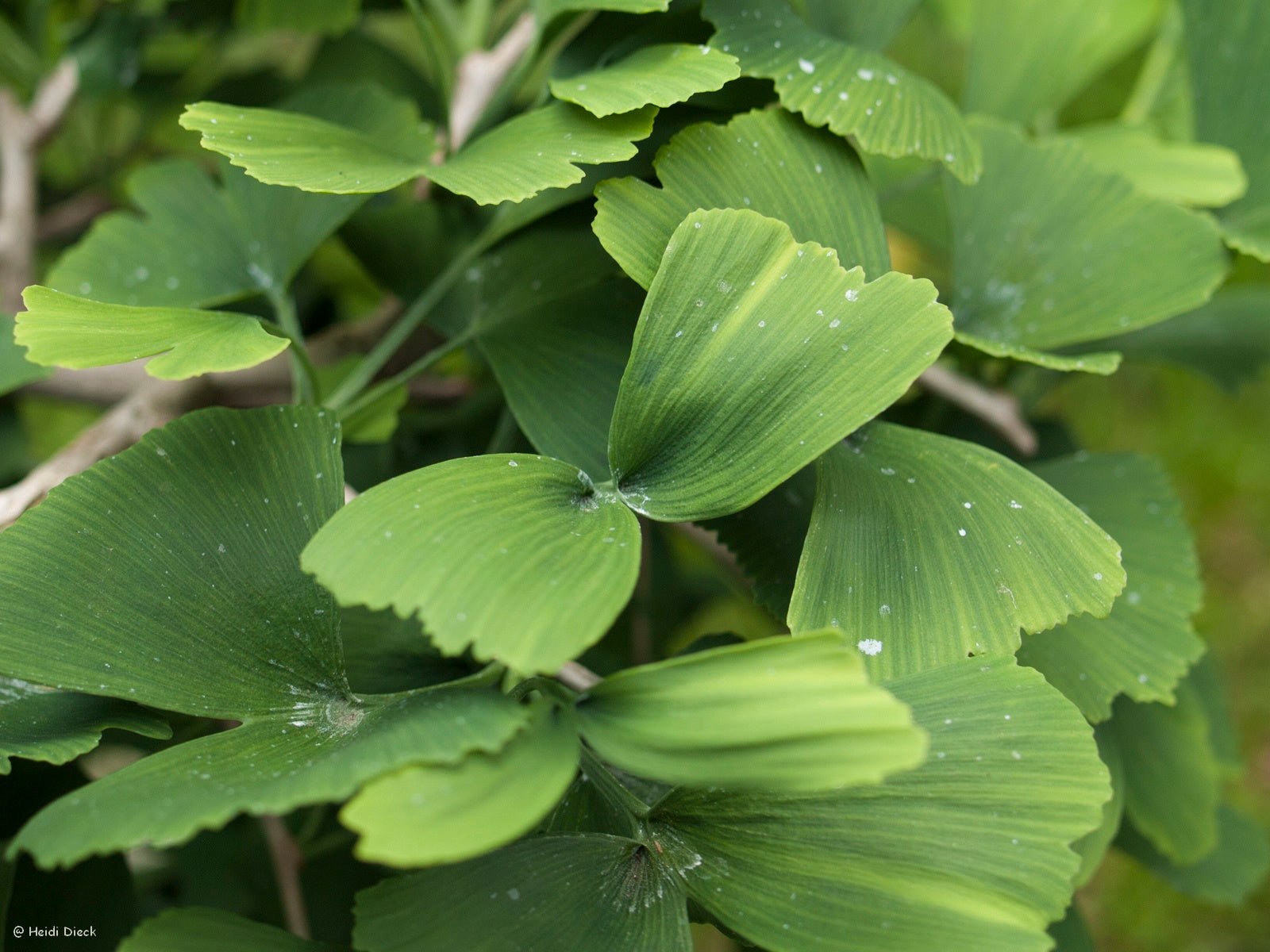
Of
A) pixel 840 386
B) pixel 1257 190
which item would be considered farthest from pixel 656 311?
pixel 1257 190

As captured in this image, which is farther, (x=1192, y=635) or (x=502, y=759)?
(x=1192, y=635)

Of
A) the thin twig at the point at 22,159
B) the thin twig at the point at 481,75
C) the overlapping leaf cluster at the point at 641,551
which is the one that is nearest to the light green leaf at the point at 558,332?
the overlapping leaf cluster at the point at 641,551

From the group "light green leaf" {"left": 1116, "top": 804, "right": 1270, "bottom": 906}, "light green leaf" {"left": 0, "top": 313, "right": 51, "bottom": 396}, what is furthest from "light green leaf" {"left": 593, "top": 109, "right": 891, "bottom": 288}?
"light green leaf" {"left": 1116, "top": 804, "right": 1270, "bottom": 906}

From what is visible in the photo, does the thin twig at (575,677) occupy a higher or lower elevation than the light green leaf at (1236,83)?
lower

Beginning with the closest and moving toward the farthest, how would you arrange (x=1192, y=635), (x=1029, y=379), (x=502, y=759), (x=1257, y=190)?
(x=502, y=759), (x=1192, y=635), (x=1257, y=190), (x=1029, y=379)

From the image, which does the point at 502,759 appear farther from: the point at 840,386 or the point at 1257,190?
the point at 1257,190

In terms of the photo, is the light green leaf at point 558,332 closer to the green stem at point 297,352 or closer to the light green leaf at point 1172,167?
the green stem at point 297,352

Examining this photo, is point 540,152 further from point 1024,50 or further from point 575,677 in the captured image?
point 1024,50
